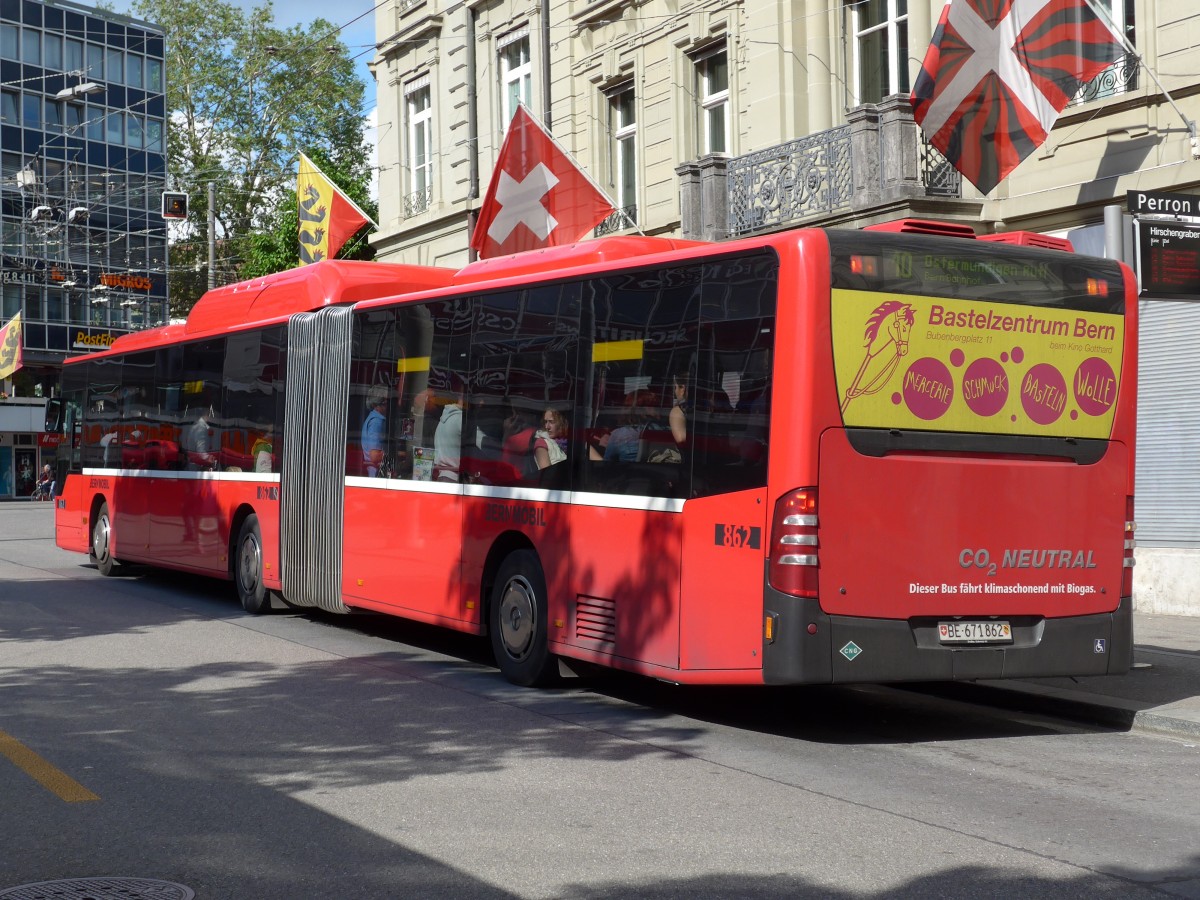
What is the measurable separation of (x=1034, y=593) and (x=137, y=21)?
61841mm

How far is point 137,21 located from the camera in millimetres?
63844

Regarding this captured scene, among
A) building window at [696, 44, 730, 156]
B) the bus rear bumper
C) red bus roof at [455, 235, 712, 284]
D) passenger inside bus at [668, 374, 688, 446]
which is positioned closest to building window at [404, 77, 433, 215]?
building window at [696, 44, 730, 156]

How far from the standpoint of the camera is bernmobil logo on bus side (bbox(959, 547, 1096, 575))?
8.76 m

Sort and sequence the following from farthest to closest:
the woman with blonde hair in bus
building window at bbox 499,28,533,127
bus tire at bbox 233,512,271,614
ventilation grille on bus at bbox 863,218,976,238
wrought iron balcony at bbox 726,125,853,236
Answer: building window at bbox 499,28,533,127 < wrought iron balcony at bbox 726,125,853,236 < bus tire at bbox 233,512,271,614 < the woman with blonde hair in bus < ventilation grille on bus at bbox 863,218,976,238

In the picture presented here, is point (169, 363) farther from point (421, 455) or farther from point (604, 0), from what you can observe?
point (604, 0)

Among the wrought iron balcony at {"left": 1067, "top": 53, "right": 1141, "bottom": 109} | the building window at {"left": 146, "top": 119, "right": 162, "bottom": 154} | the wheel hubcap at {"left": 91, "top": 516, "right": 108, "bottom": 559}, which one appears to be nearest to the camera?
the wrought iron balcony at {"left": 1067, "top": 53, "right": 1141, "bottom": 109}

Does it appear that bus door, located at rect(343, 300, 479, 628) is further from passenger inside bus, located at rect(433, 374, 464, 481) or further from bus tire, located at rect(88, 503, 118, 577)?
bus tire, located at rect(88, 503, 118, 577)

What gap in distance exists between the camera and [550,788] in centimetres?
725

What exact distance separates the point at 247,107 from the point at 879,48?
4859 cm

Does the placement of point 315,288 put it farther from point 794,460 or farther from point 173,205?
point 173,205

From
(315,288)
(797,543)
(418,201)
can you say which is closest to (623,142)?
(418,201)

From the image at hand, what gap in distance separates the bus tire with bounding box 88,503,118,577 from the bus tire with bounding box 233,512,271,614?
15.0 feet

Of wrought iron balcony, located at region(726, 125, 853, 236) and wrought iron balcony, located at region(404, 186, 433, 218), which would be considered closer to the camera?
wrought iron balcony, located at region(726, 125, 853, 236)

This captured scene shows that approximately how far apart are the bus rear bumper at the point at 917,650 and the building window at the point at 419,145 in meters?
22.2
